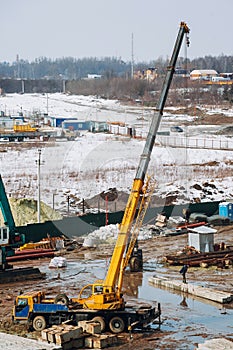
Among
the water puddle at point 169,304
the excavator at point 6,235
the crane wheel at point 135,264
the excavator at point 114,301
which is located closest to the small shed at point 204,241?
the water puddle at point 169,304

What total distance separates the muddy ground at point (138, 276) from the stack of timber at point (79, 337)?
35 centimetres

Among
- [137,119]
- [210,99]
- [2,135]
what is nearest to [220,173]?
[2,135]

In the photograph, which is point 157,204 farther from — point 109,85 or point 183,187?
point 109,85

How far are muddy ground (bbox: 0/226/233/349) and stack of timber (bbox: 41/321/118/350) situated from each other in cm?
35

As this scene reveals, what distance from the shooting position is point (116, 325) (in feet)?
51.1

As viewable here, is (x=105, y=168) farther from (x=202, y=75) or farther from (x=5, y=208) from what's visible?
(x=202, y=75)

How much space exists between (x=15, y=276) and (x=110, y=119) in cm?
5700

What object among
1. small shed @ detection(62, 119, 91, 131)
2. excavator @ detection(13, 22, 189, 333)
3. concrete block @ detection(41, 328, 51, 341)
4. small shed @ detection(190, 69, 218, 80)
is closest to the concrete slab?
excavator @ detection(13, 22, 189, 333)

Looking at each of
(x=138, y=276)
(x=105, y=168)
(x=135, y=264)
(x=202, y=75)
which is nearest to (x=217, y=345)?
(x=138, y=276)

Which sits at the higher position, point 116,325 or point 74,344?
point 116,325

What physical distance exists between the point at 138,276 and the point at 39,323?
6.16 meters

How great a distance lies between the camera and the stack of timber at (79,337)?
48.1 ft

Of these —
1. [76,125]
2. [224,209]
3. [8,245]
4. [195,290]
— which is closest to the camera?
[195,290]

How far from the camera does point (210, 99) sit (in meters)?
89.2
